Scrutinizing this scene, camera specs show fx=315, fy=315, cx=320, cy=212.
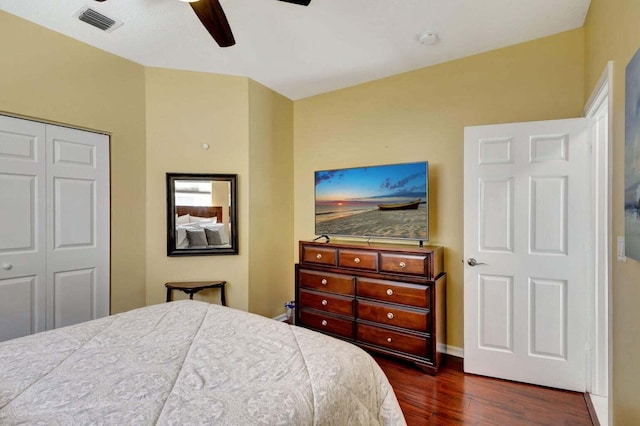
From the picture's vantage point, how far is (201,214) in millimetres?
3295

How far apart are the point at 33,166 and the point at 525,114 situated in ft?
13.2

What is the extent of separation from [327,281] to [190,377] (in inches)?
79.3

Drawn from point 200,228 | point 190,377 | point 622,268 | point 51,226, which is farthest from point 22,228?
point 622,268

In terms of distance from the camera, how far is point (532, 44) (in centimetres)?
261

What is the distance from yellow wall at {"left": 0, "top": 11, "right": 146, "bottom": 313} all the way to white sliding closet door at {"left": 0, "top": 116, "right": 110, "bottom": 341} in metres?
0.10

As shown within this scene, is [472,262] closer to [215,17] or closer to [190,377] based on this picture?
[190,377]

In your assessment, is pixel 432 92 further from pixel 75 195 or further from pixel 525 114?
pixel 75 195

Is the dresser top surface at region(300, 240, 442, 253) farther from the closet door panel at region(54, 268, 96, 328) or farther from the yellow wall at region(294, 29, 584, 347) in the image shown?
the closet door panel at region(54, 268, 96, 328)

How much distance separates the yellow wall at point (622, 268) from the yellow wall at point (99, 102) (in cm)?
363

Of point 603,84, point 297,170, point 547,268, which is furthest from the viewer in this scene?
point 297,170

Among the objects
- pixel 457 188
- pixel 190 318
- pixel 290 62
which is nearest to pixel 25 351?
pixel 190 318

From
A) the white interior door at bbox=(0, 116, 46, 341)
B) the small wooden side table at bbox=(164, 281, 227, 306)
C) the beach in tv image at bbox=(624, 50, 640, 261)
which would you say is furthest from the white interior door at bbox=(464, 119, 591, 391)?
the white interior door at bbox=(0, 116, 46, 341)

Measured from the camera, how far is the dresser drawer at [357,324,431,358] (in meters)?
2.59

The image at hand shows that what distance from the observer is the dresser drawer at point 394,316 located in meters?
2.59
